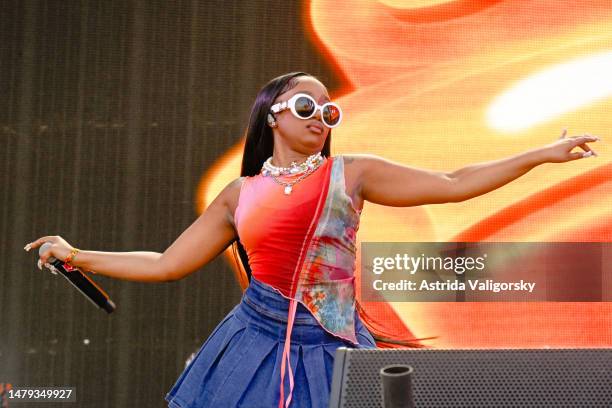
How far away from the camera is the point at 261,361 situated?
2135mm

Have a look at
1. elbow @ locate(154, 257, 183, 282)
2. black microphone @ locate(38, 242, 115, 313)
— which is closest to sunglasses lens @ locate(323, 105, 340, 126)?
elbow @ locate(154, 257, 183, 282)

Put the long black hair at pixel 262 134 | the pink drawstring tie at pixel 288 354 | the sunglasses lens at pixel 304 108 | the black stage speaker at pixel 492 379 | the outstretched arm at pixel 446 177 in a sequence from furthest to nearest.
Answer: the long black hair at pixel 262 134 → the sunglasses lens at pixel 304 108 → the outstretched arm at pixel 446 177 → the pink drawstring tie at pixel 288 354 → the black stage speaker at pixel 492 379

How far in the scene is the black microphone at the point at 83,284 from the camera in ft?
7.88

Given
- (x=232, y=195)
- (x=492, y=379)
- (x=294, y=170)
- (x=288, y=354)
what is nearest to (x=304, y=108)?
(x=294, y=170)

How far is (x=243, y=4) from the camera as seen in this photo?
3770 millimetres

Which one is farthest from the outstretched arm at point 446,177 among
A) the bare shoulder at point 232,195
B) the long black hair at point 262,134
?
the bare shoulder at point 232,195

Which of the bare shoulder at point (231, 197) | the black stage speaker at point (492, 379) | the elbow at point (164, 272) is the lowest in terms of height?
the black stage speaker at point (492, 379)

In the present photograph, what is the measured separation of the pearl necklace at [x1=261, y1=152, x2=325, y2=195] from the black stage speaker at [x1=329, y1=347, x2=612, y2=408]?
945 millimetres

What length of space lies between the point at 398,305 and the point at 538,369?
2.31m

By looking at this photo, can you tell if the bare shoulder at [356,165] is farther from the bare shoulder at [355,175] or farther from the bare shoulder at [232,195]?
the bare shoulder at [232,195]

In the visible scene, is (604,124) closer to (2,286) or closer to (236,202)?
(236,202)

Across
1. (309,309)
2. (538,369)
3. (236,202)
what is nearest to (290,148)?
(236,202)

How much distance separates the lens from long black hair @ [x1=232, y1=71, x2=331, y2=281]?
2.42 m

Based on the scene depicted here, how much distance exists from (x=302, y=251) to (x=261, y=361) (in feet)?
0.97
